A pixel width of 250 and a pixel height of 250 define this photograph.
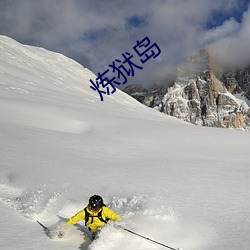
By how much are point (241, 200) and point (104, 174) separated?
376 centimetres

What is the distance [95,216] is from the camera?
5816mm

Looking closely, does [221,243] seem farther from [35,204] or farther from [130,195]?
[35,204]

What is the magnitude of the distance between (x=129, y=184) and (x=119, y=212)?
1.45 meters

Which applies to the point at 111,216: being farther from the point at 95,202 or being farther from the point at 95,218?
the point at 95,202

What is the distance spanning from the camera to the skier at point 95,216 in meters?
5.71

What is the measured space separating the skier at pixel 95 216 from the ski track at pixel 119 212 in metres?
0.18

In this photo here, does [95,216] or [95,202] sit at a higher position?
[95,202]

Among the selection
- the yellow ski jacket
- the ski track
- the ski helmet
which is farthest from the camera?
the yellow ski jacket

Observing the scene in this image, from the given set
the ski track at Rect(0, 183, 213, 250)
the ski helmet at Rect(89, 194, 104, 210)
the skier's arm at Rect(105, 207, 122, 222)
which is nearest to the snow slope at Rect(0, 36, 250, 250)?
the ski track at Rect(0, 183, 213, 250)

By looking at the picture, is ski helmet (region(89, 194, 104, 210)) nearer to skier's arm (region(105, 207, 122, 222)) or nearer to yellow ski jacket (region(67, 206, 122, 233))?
yellow ski jacket (region(67, 206, 122, 233))

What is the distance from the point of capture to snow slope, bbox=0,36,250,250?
540 centimetres

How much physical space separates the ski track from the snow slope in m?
0.02

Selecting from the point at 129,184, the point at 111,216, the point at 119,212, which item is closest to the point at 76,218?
the point at 111,216

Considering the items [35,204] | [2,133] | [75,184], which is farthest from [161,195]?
[2,133]
